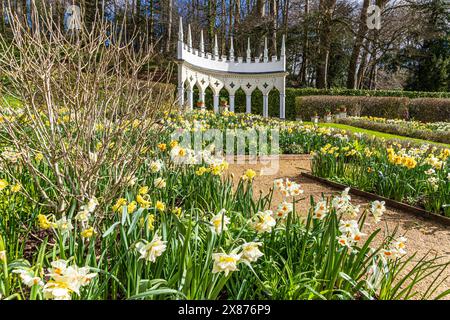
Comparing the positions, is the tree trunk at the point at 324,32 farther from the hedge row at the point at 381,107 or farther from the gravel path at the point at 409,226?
the gravel path at the point at 409,226

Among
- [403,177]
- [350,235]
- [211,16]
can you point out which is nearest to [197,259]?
[350,235]

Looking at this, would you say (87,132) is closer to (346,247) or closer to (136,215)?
(136,215)

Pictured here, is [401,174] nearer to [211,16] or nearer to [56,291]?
[56,291]

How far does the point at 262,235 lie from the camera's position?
208 cm

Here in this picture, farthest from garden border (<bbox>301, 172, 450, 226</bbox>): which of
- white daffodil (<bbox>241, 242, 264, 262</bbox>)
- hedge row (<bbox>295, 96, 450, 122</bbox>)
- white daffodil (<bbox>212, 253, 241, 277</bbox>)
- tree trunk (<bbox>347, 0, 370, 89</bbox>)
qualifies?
tree trunk (<bbox>347, 0, 370, 89</bbox>)

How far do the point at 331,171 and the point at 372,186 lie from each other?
80 cm

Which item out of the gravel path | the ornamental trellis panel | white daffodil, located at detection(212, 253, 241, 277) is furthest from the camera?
the ornamental trellis panel

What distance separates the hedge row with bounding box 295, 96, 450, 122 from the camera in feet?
62.0

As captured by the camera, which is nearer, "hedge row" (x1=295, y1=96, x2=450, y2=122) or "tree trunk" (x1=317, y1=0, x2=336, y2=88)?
"hedge row" (x1=295, y1=96, x2=450, y2=122)

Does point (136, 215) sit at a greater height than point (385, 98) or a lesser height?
lesser

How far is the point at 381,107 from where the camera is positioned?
65.1ft

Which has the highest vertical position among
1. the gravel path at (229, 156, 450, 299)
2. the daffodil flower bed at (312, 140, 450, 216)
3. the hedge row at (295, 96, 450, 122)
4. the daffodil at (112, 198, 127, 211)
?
the hedge row at (295, 96, 450, 122)

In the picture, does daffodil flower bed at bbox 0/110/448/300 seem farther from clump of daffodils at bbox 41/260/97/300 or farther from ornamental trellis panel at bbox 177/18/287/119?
ornamental trellis panel at bbox 177/18/287/119
